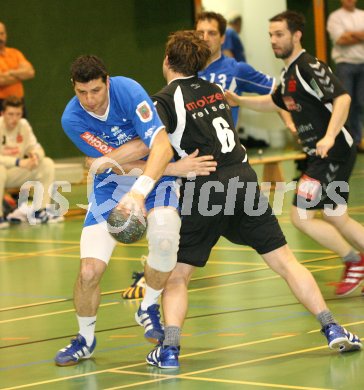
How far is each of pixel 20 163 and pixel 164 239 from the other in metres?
7.41

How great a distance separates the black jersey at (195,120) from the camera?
20.2 feet

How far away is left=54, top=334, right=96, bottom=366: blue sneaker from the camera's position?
629 centimetres

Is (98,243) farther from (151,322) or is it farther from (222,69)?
(222,69)

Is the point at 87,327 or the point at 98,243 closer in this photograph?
the point at 98,243

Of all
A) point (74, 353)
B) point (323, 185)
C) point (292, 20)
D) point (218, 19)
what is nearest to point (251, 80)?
point (218, 19)

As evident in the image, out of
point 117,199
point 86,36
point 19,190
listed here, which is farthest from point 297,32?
point 86,36

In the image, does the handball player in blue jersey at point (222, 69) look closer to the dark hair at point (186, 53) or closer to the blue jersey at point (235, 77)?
the blue jersey at point (235, 77)

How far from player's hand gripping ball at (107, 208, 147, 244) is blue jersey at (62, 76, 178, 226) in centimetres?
54

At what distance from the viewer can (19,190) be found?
13977 millimetres

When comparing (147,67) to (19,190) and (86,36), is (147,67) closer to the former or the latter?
(86,36)

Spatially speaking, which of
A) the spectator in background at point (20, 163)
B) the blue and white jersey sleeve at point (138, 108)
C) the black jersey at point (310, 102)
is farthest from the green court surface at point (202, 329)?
the spectator in background at point (20, 163)

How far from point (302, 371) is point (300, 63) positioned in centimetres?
292

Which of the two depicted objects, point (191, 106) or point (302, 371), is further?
point (191, 106)

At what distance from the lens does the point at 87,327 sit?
638 cm
